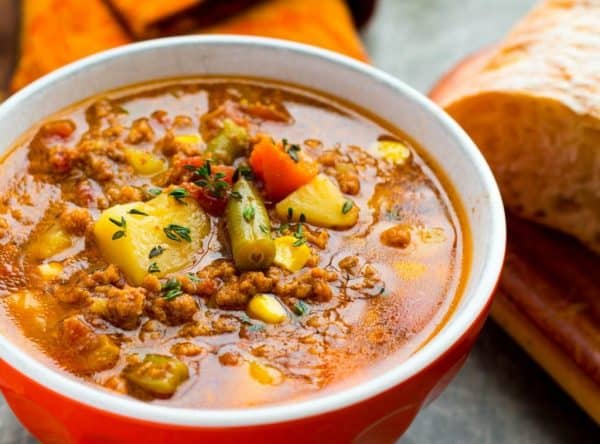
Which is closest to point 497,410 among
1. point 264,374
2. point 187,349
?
point 264,374

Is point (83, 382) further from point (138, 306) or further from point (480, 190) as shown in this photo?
point (480, 190)

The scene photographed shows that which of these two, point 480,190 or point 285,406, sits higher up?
point 285,406

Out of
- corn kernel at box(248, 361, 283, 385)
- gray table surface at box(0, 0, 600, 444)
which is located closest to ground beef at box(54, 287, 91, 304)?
corn kernel at box(248, 361, 283, 385)

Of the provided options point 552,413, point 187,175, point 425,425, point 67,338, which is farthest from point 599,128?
point 67,338

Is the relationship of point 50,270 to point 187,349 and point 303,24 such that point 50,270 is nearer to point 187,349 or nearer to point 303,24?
point 187,349

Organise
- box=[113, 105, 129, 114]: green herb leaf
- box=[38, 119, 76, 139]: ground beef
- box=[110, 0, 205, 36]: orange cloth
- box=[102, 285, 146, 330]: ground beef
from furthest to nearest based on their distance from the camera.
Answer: box=[110, 0, 205, 36]: orange cloth
box=[113, 105, 129, 114]: green herb leaf
box=[38, 119, 76, 139]: ground beef
box=[102, 285, 146, 330]: ground beef

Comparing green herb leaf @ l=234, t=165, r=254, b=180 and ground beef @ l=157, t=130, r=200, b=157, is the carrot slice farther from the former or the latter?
ground beef @ l=157, t=130, r=200, b=157
